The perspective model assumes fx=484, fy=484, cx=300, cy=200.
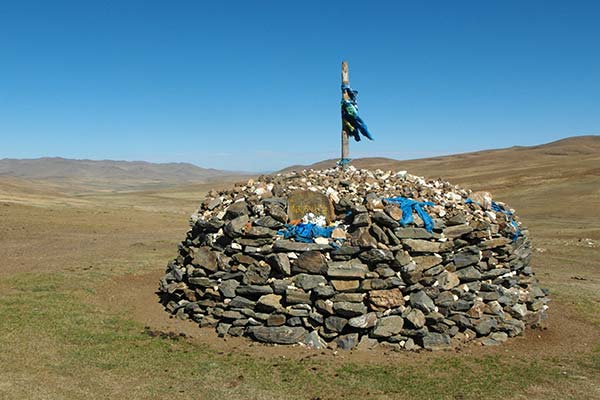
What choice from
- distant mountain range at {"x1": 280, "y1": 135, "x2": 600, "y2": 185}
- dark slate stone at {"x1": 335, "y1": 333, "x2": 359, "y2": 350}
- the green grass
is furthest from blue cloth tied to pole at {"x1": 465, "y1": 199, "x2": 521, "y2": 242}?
distant mountain range at {"x1": 280, "y1": 135, "x2": 600, "y2": 185}

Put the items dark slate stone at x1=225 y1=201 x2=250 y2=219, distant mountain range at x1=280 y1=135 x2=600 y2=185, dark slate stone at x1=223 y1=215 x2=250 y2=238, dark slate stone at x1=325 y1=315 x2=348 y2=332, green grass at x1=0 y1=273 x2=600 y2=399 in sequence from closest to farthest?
green grass at x1=0 y1=273 x2=600 y2=399, dark slate stone at x1=325 y1=315 x2=348 y2=332, dark slate stone at x1=223 y1=215 x2=250 y2=238, dark slate stone at x1=225 y1=201 x2=250 y2=219, distant mountain range at x1=280 y1=135 x2=600 y2=185

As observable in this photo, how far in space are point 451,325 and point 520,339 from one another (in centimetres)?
224

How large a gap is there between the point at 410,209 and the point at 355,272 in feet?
7.82

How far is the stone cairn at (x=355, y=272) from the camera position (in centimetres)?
1154

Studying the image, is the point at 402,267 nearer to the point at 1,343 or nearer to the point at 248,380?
the point at 248,380

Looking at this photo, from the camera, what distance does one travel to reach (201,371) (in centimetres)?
996

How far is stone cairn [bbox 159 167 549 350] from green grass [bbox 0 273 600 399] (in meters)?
1.03

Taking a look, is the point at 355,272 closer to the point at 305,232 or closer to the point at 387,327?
the point at 387,327

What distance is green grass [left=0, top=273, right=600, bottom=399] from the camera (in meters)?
9.05

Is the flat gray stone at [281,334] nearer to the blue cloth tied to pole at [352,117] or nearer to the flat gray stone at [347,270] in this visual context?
the flat gray stone at [347,270]

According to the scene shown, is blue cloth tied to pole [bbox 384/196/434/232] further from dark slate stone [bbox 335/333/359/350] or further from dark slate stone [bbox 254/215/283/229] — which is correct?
dark slate stone [bbox 335/333/359/350]

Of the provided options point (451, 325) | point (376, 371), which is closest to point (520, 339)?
point (451, 325)

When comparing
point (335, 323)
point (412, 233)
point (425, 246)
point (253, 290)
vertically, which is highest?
point (412, 233)

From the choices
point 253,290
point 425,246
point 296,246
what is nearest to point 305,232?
point 296,246
